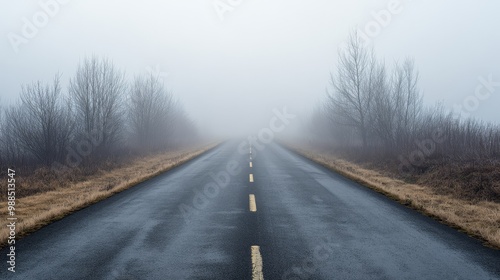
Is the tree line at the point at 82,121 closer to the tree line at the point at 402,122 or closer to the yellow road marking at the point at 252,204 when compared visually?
the yellow road marking at the point at 252,204

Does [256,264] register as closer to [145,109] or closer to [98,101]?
[98,101]

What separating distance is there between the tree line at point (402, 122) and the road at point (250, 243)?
6.99 meters

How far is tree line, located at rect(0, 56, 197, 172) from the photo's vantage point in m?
16.1

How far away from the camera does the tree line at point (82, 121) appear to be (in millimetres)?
16062

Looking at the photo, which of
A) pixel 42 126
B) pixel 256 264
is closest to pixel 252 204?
pixel 256 264

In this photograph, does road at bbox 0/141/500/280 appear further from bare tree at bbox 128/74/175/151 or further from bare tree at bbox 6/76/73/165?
bare tree at bbox 128/74/175/151

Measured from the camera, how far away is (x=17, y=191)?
34.7ft

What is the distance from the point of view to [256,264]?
447 centimetres

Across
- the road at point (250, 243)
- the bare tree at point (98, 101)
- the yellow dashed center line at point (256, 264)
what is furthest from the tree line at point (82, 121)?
the yellow dashed center line at point (256, 264)

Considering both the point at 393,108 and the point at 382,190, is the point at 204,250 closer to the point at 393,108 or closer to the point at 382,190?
the point at 382,190

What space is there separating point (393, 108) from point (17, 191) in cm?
2370

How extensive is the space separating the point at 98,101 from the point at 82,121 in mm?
1767

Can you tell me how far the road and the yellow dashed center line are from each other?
0.01m

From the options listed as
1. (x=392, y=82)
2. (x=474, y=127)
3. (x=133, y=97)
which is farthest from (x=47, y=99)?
(x=392, y=82)
